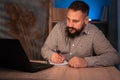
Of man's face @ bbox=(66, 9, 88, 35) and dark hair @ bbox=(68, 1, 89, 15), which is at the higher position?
dark hair @ bbox=(68, 1, 89, 15)

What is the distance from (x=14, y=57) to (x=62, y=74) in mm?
335

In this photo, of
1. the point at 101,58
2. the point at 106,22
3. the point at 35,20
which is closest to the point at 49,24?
the point at 35,20

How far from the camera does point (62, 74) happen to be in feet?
5.64

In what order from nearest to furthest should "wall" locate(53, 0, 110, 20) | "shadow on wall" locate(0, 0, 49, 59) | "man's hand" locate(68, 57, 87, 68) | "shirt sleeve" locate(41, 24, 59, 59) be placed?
"man's hand" locate(68, 57, 87, 68) → "shirt sleeve" locate(41, 24, 59, 59) → "shadow on wall" locate(0, 0, 49, 59) → "wall" locate(53, 0, 110, 20)

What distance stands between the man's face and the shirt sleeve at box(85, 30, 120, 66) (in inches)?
8.5

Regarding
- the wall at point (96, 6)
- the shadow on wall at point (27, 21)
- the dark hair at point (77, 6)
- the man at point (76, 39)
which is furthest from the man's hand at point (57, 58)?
the wall at point (96, 6)

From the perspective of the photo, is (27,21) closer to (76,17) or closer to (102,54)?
(76,17)

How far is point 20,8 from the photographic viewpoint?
155 inches

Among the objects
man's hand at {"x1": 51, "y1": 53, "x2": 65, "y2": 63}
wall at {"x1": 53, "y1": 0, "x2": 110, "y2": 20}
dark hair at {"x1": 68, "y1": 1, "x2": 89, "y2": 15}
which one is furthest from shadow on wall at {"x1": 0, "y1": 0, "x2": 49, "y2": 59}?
man's hand at {"x1": 51, "y1": 53, "x2": 65, "y2": 63}

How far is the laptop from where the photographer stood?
5.54 feet

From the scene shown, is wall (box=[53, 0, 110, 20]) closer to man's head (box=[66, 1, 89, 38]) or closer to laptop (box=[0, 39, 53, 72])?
man's head (box=[66, 1, 89, 38])

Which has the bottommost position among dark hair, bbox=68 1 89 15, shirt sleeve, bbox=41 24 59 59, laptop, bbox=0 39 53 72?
shirt sleeve, bbox=41 24 59 59

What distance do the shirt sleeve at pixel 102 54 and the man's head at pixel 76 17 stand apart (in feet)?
0.71

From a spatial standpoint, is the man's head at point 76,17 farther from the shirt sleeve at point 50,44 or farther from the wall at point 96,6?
the wall at point 96,6
